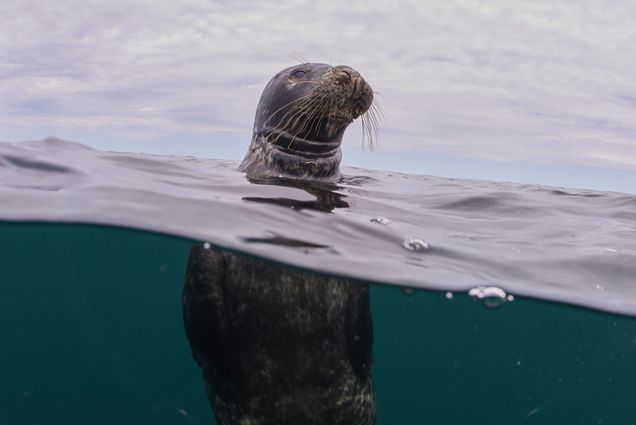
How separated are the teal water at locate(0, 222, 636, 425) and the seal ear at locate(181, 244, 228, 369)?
5.42 meters

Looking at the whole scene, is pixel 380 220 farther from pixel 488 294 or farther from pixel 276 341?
pixel 276 341

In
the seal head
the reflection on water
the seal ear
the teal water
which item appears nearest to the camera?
the seal ear

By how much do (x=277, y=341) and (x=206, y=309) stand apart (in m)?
0.60

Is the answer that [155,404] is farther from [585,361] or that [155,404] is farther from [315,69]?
[585,361]

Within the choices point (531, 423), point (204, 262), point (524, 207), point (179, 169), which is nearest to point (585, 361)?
point (531, 423)

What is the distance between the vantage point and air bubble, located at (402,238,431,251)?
595 cm

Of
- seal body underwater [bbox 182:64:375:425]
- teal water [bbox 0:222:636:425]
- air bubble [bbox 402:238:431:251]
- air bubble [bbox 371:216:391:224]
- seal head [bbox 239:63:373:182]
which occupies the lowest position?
teal water [bbox 0:222:636:425]

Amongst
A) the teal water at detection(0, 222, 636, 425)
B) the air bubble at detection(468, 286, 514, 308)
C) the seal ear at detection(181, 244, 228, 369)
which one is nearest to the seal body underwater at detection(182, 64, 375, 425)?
the seal ear at detection(181, 244, 228, 369)

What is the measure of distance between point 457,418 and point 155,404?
961 cm

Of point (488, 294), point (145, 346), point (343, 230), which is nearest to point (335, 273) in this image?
point (343, 230)

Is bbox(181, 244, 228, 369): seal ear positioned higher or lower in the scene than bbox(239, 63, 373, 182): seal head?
lower

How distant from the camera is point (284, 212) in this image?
232 inches

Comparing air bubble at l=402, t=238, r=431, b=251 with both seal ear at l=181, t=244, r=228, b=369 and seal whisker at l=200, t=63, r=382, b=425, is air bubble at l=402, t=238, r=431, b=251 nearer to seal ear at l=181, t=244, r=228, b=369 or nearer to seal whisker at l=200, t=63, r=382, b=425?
seal whisker at l=200, t=63, r=382, b=425

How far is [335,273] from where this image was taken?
541 cm
